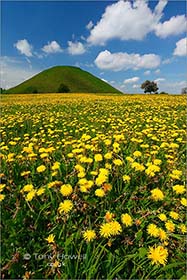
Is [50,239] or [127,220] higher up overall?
[127,220]

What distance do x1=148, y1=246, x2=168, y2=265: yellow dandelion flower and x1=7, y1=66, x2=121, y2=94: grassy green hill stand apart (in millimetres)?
75095

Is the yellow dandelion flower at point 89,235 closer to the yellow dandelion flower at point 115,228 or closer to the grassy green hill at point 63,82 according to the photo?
the yellow dandelion flower at point 115,228

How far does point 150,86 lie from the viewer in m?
68.5

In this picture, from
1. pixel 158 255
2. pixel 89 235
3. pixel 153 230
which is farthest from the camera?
pixel 153 230

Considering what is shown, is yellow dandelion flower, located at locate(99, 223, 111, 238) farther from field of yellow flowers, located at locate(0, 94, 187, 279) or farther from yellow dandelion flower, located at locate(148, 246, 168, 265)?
yellow dandelion flower, located at locate(148, 246, 168, 265)

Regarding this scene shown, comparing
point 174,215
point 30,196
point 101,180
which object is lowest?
point 174,215

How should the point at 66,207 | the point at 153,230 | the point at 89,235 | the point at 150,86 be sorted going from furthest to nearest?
1. the point at 150,86
2. the point at 66,207
3. the point at 153,230
4. the point at 89,235

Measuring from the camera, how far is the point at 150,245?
6.63 feet

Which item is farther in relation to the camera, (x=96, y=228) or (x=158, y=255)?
(x=96, y=228)

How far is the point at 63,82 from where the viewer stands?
279 ft

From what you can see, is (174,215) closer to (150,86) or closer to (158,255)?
(158,255)

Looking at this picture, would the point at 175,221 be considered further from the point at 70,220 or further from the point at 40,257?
the point at 40,257

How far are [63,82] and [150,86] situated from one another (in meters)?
30.5

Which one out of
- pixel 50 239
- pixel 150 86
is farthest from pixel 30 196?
pixel 150 86
